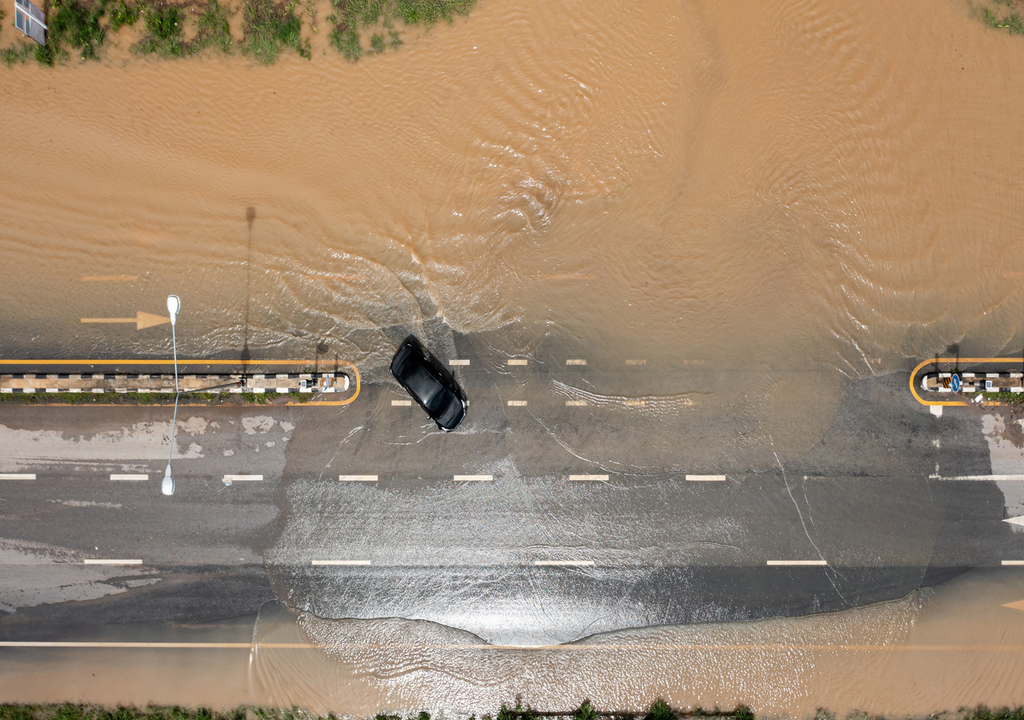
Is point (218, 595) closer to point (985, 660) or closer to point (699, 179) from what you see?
point (699, 179)

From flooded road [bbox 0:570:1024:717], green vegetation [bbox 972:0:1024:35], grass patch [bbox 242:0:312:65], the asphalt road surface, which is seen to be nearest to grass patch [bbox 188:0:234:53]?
grass patch [bbox 242:0:312:65]

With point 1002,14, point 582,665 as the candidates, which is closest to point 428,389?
point 582,665

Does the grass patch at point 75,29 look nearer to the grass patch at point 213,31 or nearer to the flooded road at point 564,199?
the flooded road at point 564,199

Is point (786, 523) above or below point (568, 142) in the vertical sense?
below

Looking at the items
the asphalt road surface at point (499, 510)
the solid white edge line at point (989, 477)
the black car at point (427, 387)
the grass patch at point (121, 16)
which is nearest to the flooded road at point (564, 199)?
the black car at point (427, 387)

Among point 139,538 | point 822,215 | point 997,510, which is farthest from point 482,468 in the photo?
point 997,510
